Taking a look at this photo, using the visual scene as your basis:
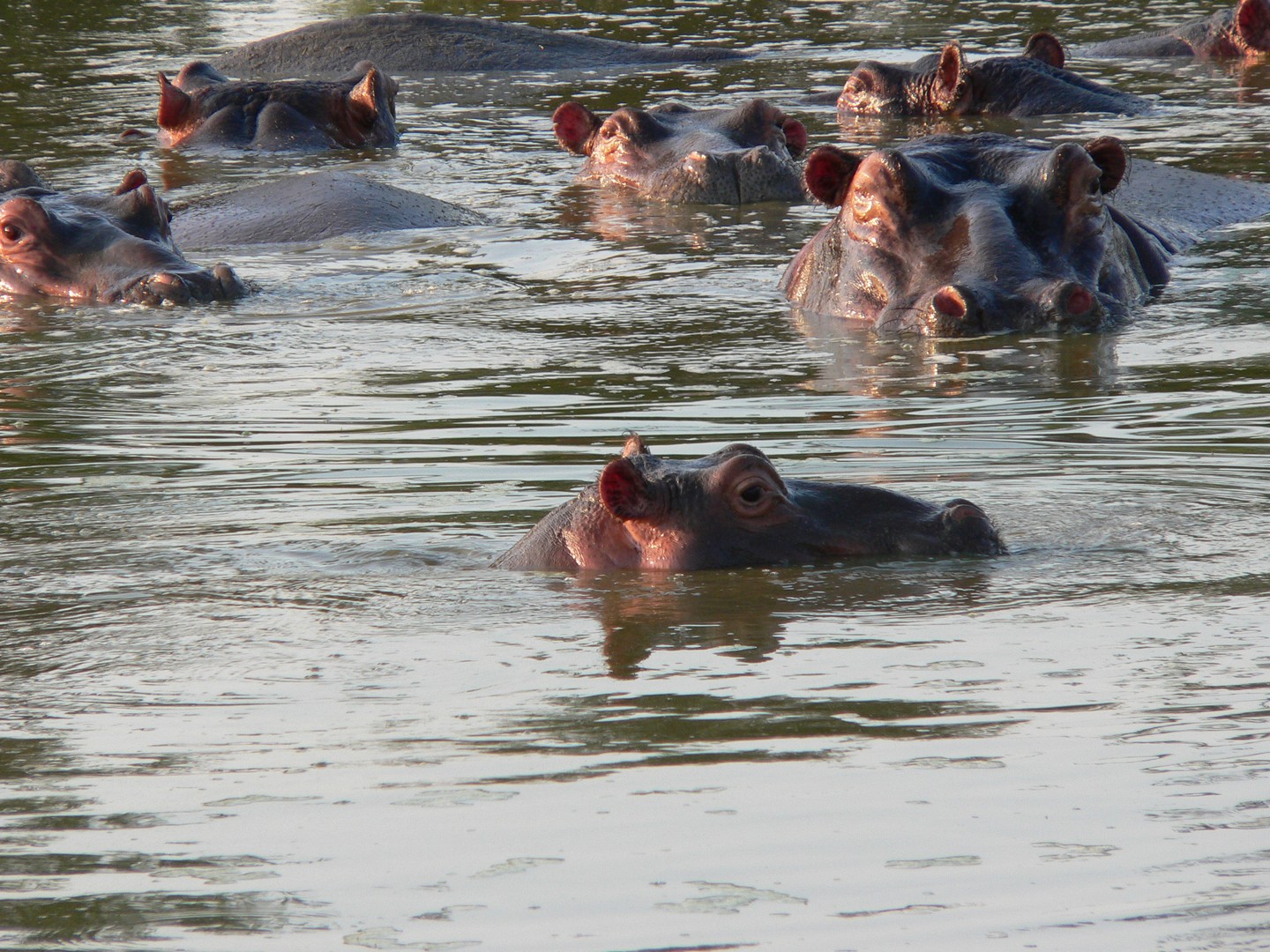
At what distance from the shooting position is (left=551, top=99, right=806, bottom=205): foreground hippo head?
37.1 ft

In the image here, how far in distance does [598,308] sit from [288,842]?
225 inches

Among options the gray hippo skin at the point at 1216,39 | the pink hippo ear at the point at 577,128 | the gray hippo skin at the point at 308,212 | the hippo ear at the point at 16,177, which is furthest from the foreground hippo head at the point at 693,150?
the gray hippo skin at the point at 1216,39

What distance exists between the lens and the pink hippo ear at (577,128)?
12.7 metres

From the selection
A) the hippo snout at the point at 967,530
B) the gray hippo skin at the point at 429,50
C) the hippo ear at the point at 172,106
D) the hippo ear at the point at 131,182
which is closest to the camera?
the hippo snout at the point at 967,530

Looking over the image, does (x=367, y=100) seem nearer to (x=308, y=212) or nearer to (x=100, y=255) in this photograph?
(x=308, y=212)

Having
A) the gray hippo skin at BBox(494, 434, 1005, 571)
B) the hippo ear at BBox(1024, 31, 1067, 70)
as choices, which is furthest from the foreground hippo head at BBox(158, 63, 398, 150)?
the gray hippo skin at BBox(494, 434, 1005, 571)

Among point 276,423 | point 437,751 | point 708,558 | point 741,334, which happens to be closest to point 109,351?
point 276,423

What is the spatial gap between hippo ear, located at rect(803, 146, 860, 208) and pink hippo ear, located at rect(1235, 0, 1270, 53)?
874cm

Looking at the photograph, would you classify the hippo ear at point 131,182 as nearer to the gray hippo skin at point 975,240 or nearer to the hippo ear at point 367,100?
the gray hippo skin at point 975,240

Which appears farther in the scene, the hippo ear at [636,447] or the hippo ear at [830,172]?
the hippo ear at [830,172]

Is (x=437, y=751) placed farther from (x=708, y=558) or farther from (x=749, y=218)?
(x=749, y=218)

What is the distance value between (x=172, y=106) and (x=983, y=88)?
546cm

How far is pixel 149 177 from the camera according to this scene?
13000 millimetres

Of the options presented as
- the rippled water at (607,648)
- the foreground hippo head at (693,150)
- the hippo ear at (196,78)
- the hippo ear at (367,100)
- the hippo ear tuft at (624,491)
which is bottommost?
the rippled water at (607,648)
